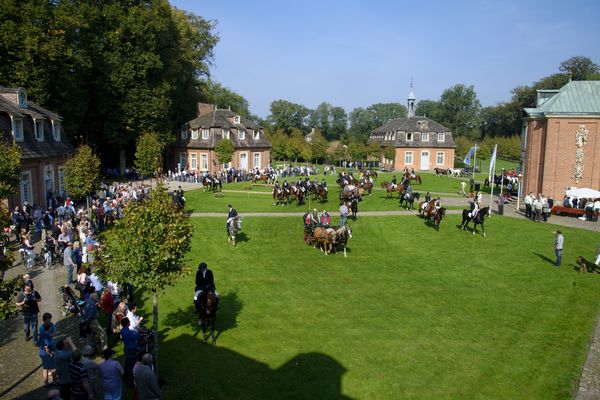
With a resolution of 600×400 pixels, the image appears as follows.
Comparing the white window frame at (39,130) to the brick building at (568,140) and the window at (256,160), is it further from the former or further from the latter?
the brick building at (568,140)

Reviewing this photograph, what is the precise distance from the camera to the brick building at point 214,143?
5666cm

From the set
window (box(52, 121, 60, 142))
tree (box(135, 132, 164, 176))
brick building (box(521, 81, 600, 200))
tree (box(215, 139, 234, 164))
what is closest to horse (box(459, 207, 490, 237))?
brick building (box(521, 81, 600, 200))

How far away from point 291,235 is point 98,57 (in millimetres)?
30046

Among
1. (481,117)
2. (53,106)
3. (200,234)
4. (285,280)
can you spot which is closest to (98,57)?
(53,106)

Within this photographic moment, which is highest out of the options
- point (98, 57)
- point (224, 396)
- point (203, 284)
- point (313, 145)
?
point (98, 57)

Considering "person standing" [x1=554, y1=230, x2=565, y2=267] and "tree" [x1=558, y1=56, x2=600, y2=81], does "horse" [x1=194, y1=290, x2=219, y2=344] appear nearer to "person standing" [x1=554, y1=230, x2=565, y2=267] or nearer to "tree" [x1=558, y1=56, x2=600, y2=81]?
"person standing" [x1=554, y1=230, x2=565, y2=267]

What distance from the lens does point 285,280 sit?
19734mm

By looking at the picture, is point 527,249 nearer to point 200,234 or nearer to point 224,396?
point 200,234

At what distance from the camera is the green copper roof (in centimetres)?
3519

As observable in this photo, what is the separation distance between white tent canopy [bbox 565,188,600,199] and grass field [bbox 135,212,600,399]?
303 inches

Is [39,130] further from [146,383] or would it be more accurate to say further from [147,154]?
[146,383]

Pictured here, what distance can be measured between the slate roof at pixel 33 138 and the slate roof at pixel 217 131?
2146 centimetres

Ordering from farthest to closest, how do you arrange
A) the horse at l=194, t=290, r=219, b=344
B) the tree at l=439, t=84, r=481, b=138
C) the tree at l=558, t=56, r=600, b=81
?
the tree at l=439, t=84, r=481, b=138 < the tree at l=558, t=56, r=600, b=81 < the horse at l=194, t=290, r=219, b=344

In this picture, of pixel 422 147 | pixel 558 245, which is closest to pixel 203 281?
pixel 558 245
